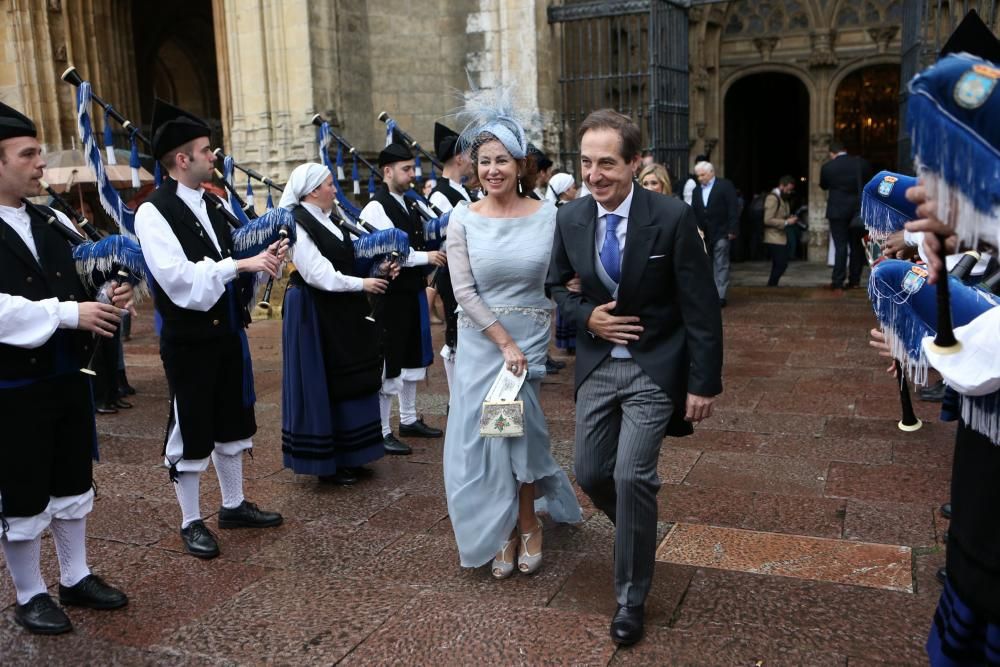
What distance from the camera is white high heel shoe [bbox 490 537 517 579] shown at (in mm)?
3770

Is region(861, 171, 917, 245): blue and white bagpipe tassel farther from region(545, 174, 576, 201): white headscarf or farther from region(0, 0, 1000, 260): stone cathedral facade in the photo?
region(0, 0, 1000, 260): stone cathedral facade

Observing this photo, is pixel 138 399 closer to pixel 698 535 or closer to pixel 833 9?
pixel 698 535

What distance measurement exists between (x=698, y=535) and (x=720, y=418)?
2.22 meters

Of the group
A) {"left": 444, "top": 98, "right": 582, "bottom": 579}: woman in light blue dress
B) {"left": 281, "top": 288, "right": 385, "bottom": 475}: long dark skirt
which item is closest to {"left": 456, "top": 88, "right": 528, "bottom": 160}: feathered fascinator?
{"left": 444, "top": 98, "right": 582, "bottom": 579}: woman in light blue dress

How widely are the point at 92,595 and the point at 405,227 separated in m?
3.22

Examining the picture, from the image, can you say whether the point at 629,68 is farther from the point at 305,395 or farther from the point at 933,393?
the point at 305,395

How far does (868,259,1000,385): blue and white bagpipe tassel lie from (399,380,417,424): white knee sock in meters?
3.91

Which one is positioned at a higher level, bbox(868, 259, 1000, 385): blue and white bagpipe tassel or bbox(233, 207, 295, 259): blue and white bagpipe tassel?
bbox(233, 207, 295, 259): blue and white bagpipe tassel

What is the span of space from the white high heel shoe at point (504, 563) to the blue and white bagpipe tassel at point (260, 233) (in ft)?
6.19

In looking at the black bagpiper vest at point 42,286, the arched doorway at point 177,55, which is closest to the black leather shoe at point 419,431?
the black bagpiper vest at point 42,286

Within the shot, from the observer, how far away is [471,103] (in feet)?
12.7

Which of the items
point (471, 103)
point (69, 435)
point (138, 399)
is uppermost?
point (471, 103)

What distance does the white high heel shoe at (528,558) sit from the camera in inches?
149

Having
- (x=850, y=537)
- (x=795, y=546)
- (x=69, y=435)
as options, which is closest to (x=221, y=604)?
(x=69, y=435)
